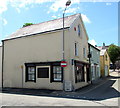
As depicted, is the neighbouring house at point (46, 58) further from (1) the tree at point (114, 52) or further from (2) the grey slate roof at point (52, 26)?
(1) the tree at point (114, 52)

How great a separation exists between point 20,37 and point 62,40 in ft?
19.1

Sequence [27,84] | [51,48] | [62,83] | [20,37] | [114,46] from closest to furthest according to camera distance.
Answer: [62,83] → [51,48] → [27,84] → [20,37] → [114,46]

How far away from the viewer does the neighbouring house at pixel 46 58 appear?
14.6m

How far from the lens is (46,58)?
15586 millimetres

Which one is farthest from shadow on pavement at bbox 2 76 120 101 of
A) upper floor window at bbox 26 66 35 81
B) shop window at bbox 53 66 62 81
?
upper floor window at bbox 26 66 35 81

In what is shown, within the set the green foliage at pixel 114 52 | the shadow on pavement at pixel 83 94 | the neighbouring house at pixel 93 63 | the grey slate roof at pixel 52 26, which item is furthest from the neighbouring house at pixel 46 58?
the green foliage at pixel 114 52

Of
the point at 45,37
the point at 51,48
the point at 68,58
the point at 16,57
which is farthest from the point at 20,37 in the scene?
the point at 68,58

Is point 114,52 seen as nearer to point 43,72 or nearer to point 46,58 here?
point 46,58

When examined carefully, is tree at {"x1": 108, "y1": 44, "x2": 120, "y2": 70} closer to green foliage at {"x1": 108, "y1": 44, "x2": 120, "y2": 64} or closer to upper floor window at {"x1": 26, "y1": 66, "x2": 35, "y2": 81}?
green foliage at {"x1": 108, "y1": 44, "x2": 120, "y2": 64}

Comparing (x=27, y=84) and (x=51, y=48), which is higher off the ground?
(x=51, y=48)

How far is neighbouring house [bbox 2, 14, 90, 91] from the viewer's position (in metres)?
14.6

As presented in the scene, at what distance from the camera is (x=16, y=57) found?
17891 millimetres

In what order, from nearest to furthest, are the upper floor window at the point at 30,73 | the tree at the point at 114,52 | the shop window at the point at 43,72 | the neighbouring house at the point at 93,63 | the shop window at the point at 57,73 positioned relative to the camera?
the shop window at the point at 57,73
the shop window at the point at 43,72
the upper floor window at the point at 30,73
the neighbouring house at the point at 93,63
the tree at the point at 114,52

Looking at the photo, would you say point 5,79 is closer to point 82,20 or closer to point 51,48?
point 51,48
